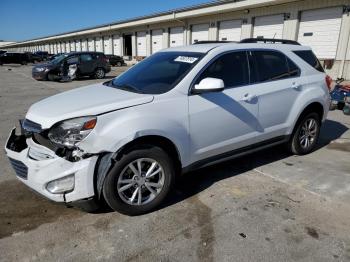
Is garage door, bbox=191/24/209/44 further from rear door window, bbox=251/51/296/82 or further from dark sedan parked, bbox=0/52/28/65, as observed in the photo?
dark sedan parked, bbox=0/52/28/65

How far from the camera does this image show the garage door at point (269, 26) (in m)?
17.6

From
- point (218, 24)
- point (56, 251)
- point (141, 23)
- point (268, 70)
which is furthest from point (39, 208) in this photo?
point (141, 23)

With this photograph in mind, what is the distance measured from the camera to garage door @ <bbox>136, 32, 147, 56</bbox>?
Answer: 3300 cm

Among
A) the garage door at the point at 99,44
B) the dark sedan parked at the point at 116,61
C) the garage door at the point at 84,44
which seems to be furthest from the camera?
the garage door at the point at 84,44

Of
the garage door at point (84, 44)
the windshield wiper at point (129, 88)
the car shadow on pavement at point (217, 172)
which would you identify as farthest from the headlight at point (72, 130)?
the garage door at point (84, 44)

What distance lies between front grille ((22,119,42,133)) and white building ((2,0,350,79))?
45.7 feet

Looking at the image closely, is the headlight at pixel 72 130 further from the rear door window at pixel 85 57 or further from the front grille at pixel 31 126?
the rear door window at pixel 85 57

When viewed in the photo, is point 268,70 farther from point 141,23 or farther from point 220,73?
point 141,23

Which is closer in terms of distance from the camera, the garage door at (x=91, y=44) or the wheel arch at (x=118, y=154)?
the wheel arch at (x=118, y=154)

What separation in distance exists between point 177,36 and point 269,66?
24.0 metres

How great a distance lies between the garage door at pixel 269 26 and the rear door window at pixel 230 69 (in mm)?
14715

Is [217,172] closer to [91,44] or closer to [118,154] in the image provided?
[118,154]

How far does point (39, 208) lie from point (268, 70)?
3.36 m

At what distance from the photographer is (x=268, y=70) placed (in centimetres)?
439
